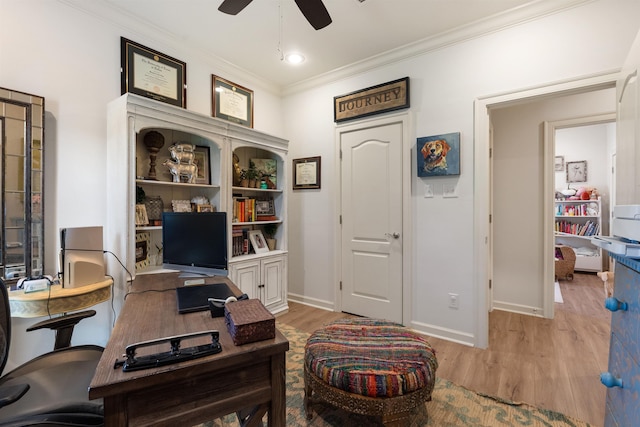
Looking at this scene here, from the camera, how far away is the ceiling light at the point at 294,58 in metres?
2.97

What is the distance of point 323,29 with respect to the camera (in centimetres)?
257

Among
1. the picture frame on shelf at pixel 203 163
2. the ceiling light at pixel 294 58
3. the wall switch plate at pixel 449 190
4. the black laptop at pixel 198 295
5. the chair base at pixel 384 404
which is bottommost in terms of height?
the chair base at pixel 384 404

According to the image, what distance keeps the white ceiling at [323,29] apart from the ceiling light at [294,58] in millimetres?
70

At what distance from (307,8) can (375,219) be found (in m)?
2.02

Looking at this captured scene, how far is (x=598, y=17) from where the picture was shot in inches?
80.4

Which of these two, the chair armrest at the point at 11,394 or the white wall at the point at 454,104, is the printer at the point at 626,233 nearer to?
the white wall at the point at 454,104

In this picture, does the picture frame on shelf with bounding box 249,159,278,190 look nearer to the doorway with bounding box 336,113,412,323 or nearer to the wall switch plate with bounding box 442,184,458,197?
the doorway with bounding box 336,113,412,323

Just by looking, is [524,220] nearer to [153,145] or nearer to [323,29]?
[323,29]

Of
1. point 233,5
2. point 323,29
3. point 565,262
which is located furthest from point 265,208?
point 565,262

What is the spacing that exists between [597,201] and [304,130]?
19.1 feet

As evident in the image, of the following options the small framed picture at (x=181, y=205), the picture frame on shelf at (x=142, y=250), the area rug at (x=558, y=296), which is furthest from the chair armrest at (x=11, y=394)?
the area rug at (x=558, y=296)

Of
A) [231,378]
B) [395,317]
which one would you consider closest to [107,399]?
[231,378]

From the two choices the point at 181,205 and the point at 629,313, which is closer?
the point at 629,313

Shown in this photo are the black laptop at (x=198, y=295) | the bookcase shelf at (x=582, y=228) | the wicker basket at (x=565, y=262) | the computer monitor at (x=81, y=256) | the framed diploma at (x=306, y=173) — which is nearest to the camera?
the black laptop at (x=198, y=295)
